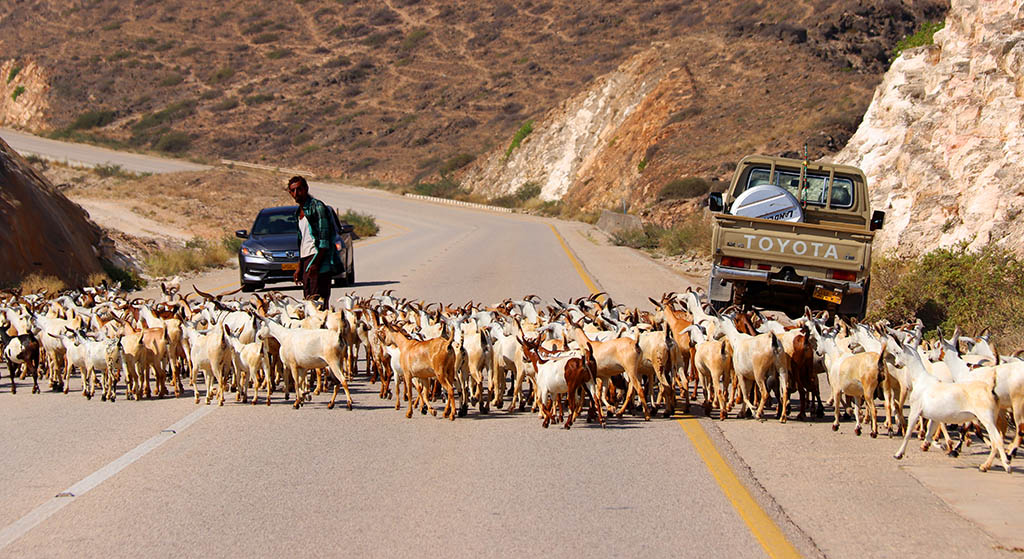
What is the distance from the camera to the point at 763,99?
184ft

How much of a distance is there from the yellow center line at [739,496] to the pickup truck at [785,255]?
217 inches

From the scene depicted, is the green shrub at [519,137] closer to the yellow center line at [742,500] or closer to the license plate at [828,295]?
the license plate at [828,295]

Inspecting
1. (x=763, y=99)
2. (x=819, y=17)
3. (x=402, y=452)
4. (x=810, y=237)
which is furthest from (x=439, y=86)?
(x=402, y=452)

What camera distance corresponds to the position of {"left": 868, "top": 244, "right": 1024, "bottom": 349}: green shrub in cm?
1374

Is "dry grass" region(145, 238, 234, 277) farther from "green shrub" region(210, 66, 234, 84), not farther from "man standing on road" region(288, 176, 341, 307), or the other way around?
"green shrub" region(210, 66, 234, 84)

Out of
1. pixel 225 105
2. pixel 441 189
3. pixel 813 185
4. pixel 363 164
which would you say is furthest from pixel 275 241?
pixel 225 105

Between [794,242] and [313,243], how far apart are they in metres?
6.54

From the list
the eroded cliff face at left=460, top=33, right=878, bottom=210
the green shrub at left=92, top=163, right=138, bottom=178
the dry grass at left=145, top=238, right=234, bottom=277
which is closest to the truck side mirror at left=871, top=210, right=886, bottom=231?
the dry grass at left=145, top=238, right=234, bottom=277

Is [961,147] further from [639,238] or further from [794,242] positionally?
[639,238]

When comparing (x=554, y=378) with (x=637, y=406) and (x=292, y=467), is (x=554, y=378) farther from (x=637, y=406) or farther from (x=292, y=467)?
(x=292, y=467)

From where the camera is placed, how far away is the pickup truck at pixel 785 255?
1426cm

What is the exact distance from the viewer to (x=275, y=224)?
74.9 feet

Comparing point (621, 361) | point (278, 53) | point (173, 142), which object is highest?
point (278, 53)

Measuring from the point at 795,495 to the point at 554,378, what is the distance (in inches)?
100
